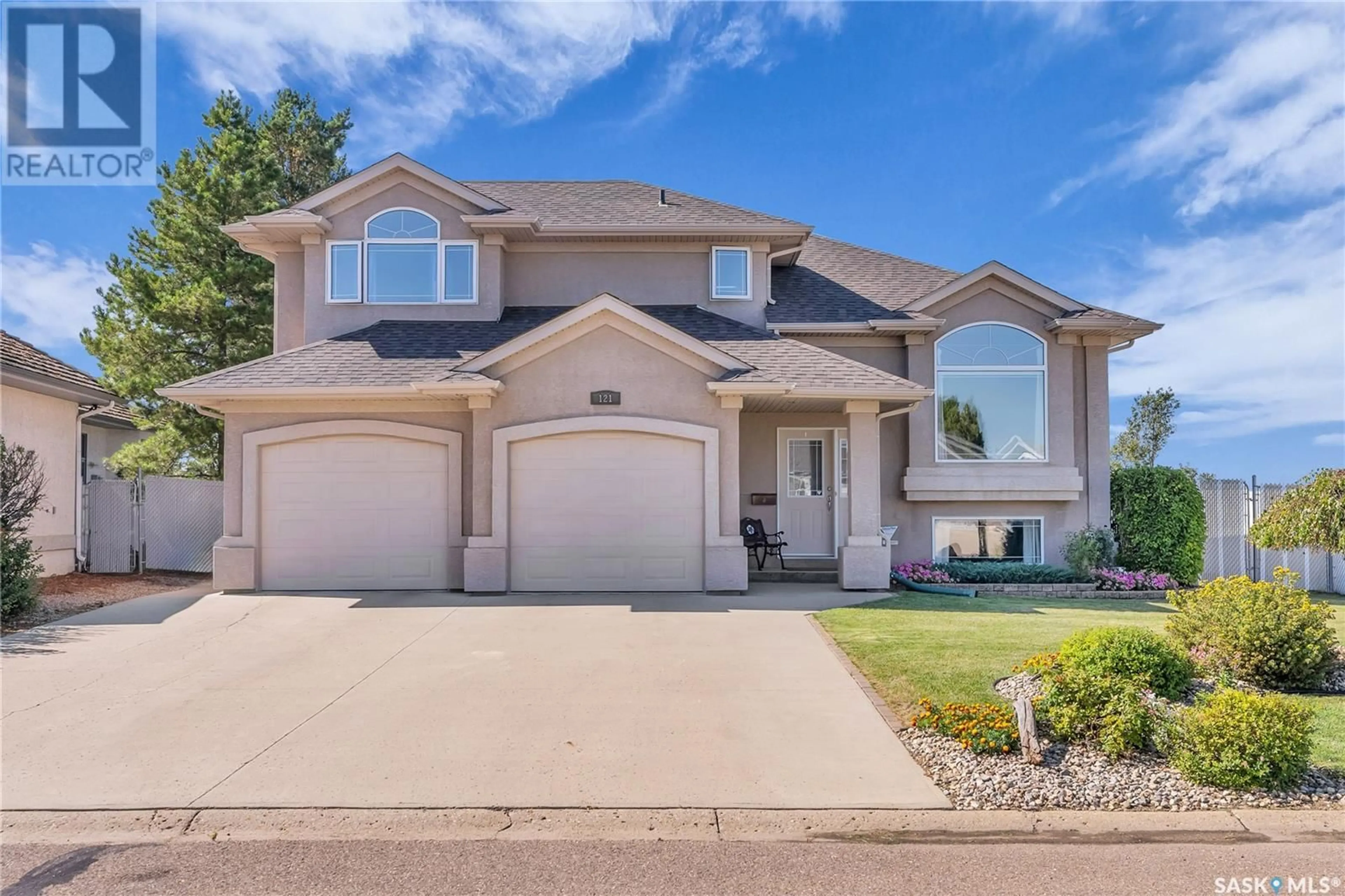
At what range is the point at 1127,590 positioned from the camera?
13.0 meters

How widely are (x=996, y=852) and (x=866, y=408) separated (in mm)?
8771

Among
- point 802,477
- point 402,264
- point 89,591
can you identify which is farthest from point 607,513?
point 89,591

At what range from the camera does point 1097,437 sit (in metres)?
14.6

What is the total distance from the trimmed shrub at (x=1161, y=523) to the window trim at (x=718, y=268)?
7.99m

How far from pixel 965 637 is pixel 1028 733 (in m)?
3.64

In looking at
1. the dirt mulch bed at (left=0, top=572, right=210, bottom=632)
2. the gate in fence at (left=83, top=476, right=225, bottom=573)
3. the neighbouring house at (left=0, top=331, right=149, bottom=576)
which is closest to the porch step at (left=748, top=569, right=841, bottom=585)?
the dirt mulch bed at (left=0, top=572, right=210, bottom=632)

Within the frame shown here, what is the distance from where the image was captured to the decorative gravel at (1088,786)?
4656mm

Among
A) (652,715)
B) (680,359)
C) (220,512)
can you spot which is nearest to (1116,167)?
(680,359)

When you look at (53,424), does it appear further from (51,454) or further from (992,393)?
(992,393)

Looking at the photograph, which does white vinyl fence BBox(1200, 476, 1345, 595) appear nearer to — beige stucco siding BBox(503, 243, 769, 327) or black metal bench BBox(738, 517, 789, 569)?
black metal bench BBox(738, 517, 789, 569)

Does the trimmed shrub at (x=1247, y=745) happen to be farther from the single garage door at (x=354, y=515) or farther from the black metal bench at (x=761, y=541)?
the single garage door at (x=354, y=515)

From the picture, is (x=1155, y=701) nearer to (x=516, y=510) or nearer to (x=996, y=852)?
(x=996, y=852)

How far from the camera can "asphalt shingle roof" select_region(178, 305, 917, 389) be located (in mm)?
12148

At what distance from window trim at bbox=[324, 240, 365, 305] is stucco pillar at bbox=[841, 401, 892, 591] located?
920cm
